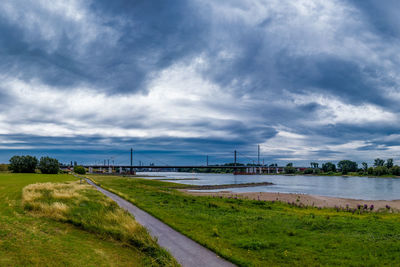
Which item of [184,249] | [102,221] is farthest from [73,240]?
[184,249]

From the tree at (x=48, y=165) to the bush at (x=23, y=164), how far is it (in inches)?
107

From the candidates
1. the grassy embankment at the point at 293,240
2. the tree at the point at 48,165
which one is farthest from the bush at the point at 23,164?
the grassy embankment at the point at 293,240

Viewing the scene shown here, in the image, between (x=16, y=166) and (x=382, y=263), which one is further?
(x=16, y=166)

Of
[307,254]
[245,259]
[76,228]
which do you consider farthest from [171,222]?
[307,254]

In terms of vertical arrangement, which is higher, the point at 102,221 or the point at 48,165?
the point at 102,221

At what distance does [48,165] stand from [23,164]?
9769 millimetres

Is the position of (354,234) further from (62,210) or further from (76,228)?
(62,210)

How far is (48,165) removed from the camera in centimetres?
12600

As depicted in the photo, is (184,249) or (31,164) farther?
(31,164)

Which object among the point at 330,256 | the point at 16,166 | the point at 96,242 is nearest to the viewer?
the point at 330,256

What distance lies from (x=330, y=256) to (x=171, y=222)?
447 inches

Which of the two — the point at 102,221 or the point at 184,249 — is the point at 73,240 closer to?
the point at 102,221

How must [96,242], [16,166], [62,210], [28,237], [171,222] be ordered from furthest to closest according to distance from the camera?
[16,166] → [62,210] → [171,222] → [96,242] → [28,237]

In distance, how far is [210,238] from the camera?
1647 cm
